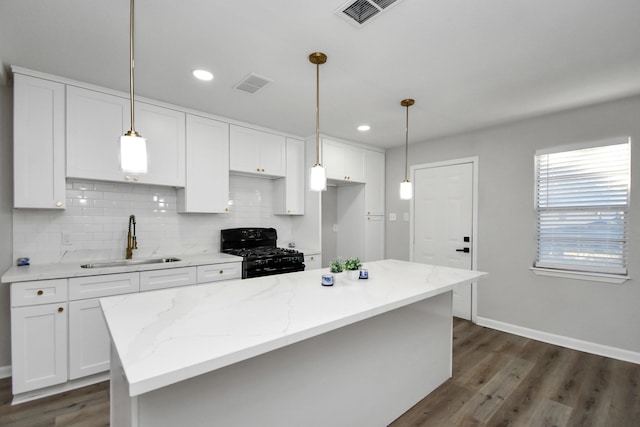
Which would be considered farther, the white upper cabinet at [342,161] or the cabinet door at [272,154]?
the white upper cabinet at [342,161]

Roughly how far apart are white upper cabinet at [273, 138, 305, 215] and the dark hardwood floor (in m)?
2.52

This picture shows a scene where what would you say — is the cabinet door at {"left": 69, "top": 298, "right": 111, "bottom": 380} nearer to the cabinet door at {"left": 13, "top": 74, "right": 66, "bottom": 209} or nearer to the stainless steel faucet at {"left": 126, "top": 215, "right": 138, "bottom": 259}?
the stainless steel faucet at {"left": 126, "top": 215, "right": 138, "bottom": 259}

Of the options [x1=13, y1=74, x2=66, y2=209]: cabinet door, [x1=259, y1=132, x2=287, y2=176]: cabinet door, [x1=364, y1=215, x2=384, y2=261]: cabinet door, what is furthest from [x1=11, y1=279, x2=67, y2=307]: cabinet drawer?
[x1=364, y1=215, x2=384, y2=261]: cabinet door

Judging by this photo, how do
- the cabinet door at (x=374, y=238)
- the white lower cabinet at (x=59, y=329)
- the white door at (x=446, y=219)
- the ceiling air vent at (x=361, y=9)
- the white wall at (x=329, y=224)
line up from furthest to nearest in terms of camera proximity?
the white wall at (x=329, y=224) → the cabinet door at (x=374, y=238) → the white door at (x=446, y=219) → the white lower cabinet at (x=59, y=329) → the ceiling air vent at (x=361, y=9)

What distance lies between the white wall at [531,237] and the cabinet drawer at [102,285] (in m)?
3.86

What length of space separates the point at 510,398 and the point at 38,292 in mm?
3564

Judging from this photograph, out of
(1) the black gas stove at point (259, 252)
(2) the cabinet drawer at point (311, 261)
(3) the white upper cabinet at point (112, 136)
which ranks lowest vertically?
(2) the cabinet drawer at point (311, 261)

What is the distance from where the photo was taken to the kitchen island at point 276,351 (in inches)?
41.2

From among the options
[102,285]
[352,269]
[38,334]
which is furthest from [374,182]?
[38,334]

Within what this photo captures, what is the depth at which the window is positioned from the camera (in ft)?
9.84

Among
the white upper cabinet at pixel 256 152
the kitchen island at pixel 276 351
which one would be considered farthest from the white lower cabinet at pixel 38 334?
the white upper cabinet at pixel 256 152

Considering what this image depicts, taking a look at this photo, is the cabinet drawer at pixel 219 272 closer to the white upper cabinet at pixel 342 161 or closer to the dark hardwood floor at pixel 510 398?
the dark hardwood floor at pixel 510 398

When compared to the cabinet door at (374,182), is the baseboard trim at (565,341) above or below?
below

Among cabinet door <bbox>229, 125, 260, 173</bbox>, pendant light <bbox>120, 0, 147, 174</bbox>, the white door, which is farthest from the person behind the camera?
the white door
